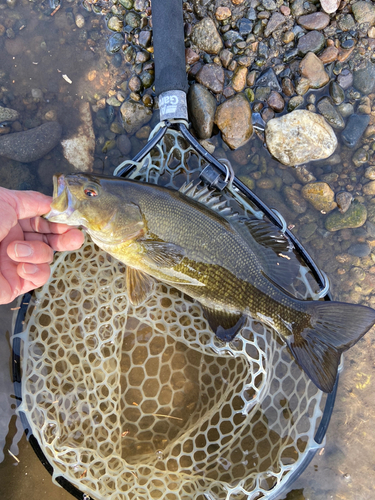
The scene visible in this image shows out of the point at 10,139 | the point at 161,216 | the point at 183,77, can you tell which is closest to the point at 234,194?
the point at 161,216

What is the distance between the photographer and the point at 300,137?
3.58 metres

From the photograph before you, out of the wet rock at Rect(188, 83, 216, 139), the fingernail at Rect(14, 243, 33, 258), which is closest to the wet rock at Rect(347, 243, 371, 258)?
the wet rock at Rect(188, 83, 216, 139)

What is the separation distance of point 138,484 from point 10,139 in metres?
3.76

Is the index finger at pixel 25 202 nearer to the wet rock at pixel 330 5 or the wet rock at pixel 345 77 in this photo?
the wet rock at pixel 345 77

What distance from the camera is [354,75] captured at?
12.1ft

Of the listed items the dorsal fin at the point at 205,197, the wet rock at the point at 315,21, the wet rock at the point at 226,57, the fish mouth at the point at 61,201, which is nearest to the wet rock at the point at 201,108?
the wet rock at the point at 226,57

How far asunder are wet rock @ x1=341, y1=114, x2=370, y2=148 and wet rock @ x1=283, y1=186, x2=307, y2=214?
31.3 inches

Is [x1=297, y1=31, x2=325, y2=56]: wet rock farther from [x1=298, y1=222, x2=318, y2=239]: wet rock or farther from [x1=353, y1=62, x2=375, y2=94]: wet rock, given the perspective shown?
[x1=298, y1=222, x2=318, y2=239]: wet rock

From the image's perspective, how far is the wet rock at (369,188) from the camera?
3.83 m

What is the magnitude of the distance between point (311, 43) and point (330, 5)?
409 millimetres

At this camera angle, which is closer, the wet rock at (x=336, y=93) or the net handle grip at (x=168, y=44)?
the net handle grip at (x=168, y=44)

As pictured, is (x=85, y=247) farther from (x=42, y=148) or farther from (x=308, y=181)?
(x=308, y=181)

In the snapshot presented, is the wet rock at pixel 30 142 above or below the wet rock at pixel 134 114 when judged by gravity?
below

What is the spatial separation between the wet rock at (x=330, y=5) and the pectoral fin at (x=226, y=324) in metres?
3.31
